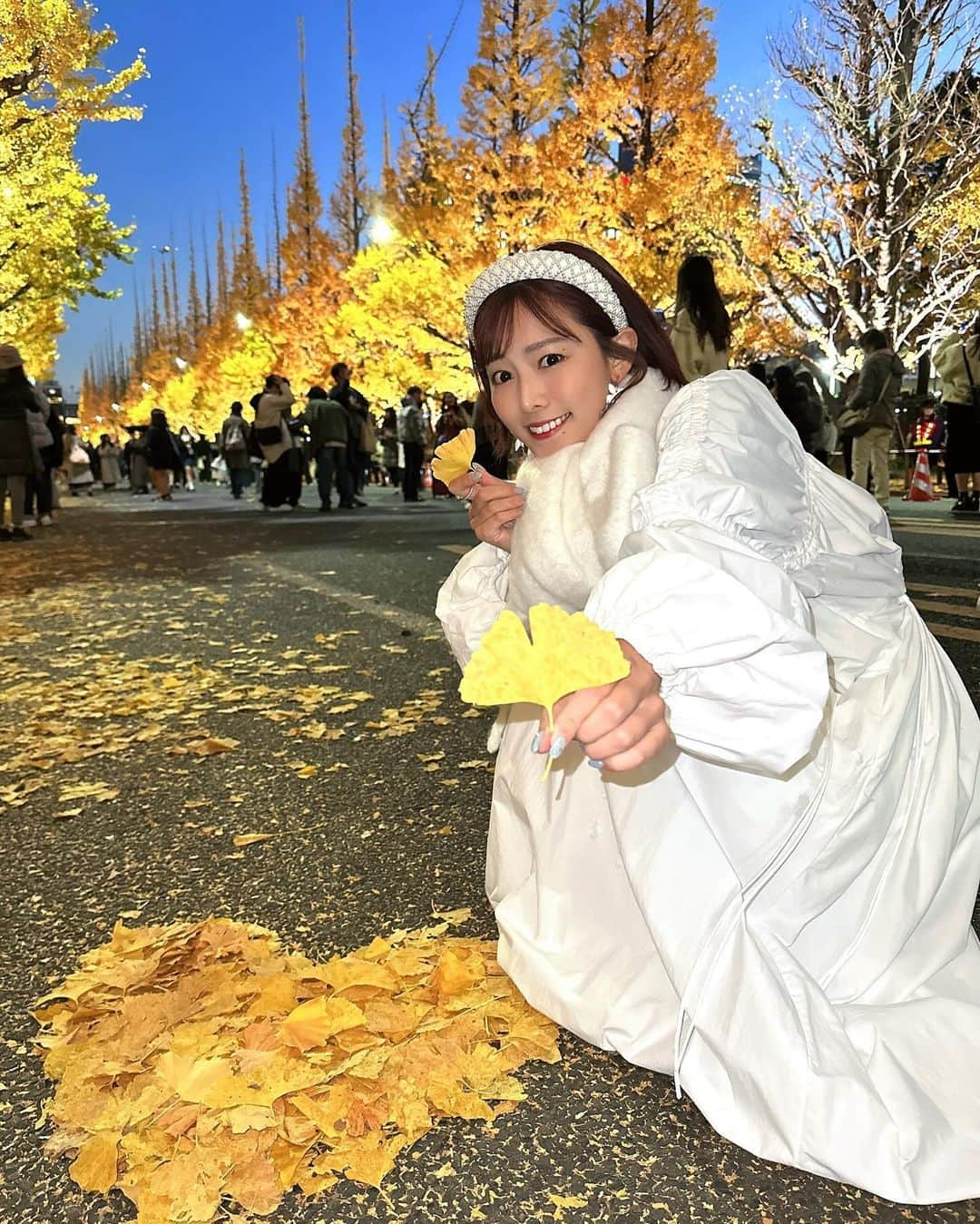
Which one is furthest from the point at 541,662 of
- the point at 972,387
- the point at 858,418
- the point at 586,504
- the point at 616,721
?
the point at 858,418

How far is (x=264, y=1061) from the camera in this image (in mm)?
1587

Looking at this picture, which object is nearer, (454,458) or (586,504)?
(586,504)

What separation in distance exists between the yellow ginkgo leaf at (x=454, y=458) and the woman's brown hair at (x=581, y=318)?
0.22 metres

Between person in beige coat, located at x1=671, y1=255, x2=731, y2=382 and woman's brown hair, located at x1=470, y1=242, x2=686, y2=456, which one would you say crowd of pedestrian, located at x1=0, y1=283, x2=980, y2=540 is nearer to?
person in beige coat, located at x1=671, y1=255, x2=731, y2=382

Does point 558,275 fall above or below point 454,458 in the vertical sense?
above

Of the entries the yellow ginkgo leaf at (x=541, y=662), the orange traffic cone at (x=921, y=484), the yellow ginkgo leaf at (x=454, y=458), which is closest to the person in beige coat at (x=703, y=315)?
the yellow ginkgo leaf at (x=454, y=458)

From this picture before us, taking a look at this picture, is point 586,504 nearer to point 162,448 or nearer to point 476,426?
point 476,426

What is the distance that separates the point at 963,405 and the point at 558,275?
27.0 ft

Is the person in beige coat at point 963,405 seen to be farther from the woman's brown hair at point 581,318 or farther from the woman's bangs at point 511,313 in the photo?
the woman's bangs at point 511,313

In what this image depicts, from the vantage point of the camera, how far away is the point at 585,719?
107 centimetres

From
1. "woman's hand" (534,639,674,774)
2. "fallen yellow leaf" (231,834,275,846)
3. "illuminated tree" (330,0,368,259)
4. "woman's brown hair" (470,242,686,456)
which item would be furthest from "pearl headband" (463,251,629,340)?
"illuminated tree" (330,0,368,259)

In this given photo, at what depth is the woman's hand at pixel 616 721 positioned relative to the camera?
1.06 metres

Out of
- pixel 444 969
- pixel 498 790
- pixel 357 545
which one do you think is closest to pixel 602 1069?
pixel 444 969

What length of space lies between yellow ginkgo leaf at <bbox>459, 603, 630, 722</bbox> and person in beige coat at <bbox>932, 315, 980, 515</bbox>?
871 cm
